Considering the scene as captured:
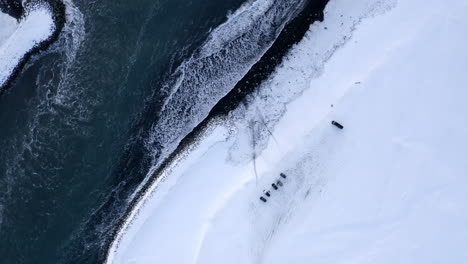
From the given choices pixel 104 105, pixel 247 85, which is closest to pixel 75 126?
pixel 104 105

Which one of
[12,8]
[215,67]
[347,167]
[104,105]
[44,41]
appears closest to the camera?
[347,167]

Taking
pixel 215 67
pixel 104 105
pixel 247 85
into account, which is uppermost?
pixel 104 105

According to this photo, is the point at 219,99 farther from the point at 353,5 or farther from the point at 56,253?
the point at 56,253

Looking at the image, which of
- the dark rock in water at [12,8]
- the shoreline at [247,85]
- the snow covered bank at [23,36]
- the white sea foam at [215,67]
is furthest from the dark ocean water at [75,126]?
the dark rock in water at [12,8]

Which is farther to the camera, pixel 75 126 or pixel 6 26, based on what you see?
pixel 75 126

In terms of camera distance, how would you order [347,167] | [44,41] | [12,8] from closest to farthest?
[347,167] → [12,8] → [44,41]

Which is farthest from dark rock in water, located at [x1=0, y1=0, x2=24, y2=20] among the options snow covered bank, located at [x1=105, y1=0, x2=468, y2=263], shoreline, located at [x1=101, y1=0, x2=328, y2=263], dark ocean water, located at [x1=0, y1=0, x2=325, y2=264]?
snow covered bank, located at [x1=105, y1=0, x2=468, y2=263]

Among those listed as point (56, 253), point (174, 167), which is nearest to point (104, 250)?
point (56, 253)

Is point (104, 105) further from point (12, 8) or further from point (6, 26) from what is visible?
point (12, 8)
